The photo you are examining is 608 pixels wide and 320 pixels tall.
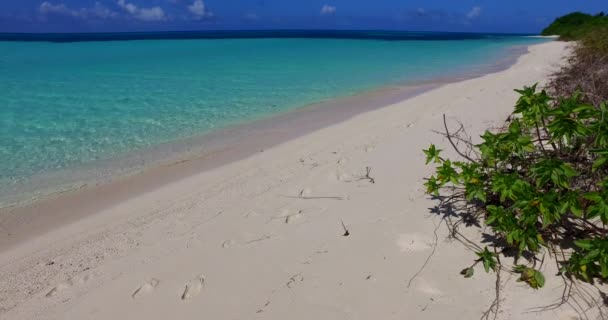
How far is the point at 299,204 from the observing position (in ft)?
11.1

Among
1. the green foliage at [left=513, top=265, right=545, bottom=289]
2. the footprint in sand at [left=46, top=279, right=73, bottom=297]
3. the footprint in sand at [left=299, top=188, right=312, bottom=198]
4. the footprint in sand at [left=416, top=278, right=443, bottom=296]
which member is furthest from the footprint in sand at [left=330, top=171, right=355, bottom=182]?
the footprint in sand at [left=46, top=279, right=73, bottom=297]

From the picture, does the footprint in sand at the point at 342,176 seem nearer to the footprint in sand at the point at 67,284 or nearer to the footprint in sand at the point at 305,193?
the footprint in sand at the point at 305,193

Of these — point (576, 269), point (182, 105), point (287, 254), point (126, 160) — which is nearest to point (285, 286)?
point (287, 254)

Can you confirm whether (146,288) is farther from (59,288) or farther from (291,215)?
(291,215)

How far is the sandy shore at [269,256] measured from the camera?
2055 mm

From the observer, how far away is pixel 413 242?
2.49 metres

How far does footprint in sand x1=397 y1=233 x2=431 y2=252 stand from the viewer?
2.43 m

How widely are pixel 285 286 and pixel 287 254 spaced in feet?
1.14

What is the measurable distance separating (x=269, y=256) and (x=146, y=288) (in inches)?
29.7

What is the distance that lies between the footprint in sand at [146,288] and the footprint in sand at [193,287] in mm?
221

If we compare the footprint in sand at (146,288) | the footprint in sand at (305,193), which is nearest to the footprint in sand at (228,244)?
the footprint in sand at (146,288)

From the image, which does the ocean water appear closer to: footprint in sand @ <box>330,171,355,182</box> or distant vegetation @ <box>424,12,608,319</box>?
footprint in sand @ <box>330,171,355,182</box>

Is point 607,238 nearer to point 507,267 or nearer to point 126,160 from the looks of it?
point 507,267

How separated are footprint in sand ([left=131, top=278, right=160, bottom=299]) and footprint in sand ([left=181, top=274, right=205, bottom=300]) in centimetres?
22
